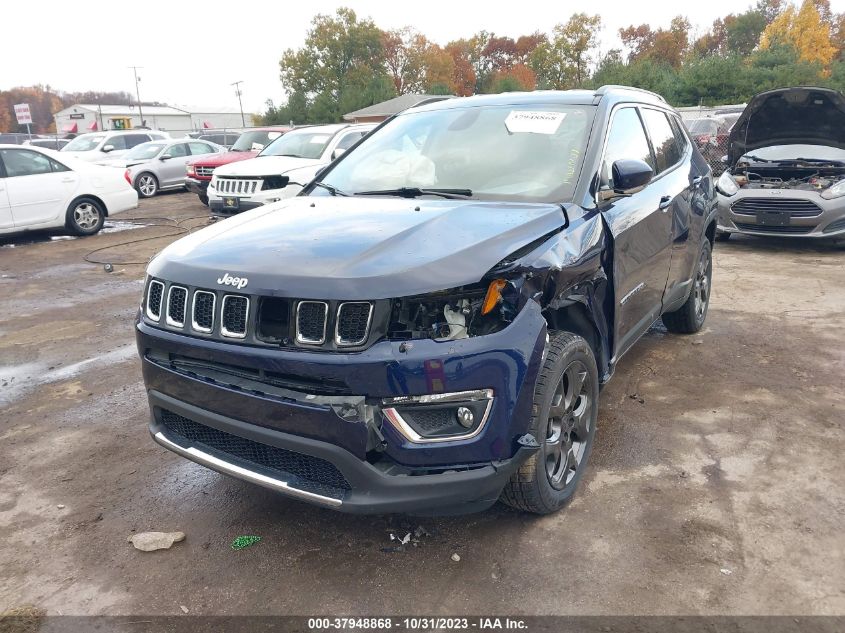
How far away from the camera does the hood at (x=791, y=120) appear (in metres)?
9.09

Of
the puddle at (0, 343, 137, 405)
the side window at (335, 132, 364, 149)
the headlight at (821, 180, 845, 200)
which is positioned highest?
the side window at (335, 132, 364, 149)

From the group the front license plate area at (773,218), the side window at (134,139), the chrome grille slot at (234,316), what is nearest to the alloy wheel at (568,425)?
the chrome grille slot at (234,316)

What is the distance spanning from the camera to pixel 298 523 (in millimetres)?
3051

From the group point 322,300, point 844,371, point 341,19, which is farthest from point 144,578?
point 341,19

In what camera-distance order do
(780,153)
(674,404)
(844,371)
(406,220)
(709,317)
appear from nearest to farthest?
1. (406,220)
2. (674,404)
3. (844,371)
4. (709,317)
5. (780,153)

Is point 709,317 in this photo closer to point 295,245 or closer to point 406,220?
point 406,220

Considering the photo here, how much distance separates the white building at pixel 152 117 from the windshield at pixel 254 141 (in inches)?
2299

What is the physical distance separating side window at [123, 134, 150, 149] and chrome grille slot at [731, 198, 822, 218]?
17.5m

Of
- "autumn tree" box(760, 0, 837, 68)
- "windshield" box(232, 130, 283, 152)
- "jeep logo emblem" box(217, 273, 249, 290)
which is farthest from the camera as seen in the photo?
"autumn tree" box(760, 0, 837, 68)

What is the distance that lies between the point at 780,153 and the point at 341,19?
67236mm

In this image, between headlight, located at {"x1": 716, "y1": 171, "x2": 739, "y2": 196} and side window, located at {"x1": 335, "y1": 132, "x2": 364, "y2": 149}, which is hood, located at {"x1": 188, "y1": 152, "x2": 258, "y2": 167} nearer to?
side window, located at {"x1": 335, "y1": 132, "x2": 364, "y2": 149}

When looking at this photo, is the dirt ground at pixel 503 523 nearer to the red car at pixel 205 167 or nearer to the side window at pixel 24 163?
the side window at pixel 24 163

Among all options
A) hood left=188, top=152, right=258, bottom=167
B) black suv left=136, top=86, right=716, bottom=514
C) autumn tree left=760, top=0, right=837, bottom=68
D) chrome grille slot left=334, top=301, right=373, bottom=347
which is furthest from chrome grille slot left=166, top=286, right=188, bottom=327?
autumn tree left=760, top=0, right=837, bottom=68

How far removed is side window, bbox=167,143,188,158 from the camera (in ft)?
57.6
